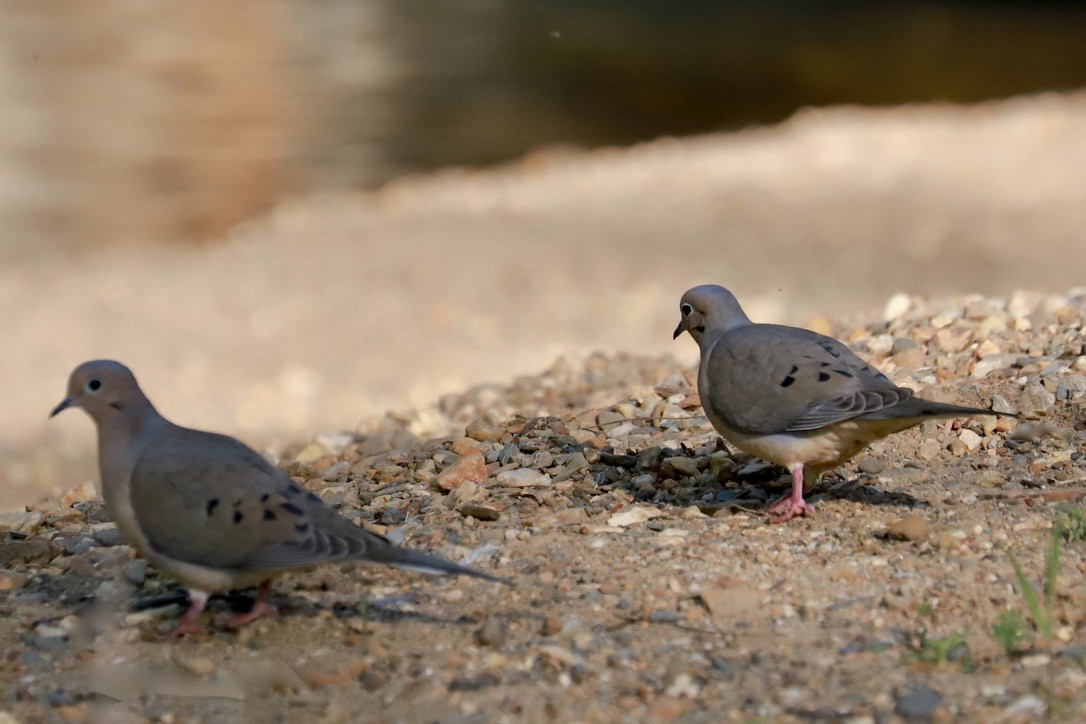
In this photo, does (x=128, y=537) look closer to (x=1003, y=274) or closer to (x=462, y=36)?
(x=1003, y=274)

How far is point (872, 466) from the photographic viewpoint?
5.00 m

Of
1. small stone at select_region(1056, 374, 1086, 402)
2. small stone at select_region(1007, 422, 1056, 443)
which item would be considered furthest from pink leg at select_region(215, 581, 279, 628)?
small stone at select_region(1056, 374, 1086, 402)

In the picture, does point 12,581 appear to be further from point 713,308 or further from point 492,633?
point 713,308

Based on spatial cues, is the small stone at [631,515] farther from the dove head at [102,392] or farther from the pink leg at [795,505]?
the dove head at [102,392]

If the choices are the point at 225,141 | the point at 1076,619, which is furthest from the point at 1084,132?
the point at 1076,619

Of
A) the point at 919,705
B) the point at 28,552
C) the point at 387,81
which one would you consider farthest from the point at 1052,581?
the point at 387,81

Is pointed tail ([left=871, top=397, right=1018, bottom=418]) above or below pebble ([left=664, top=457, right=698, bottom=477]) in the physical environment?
above

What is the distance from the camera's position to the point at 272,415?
29.4 feet

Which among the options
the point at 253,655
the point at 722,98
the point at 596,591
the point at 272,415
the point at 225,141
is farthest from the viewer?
the point at 722,98

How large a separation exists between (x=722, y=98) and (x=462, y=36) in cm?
555

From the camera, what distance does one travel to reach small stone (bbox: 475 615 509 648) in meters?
3.66

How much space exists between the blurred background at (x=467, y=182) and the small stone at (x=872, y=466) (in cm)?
408

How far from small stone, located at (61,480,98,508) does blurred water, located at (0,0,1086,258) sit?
900cm

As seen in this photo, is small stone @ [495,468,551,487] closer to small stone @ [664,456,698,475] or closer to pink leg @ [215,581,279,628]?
small stone @ [664,456,698,475]
